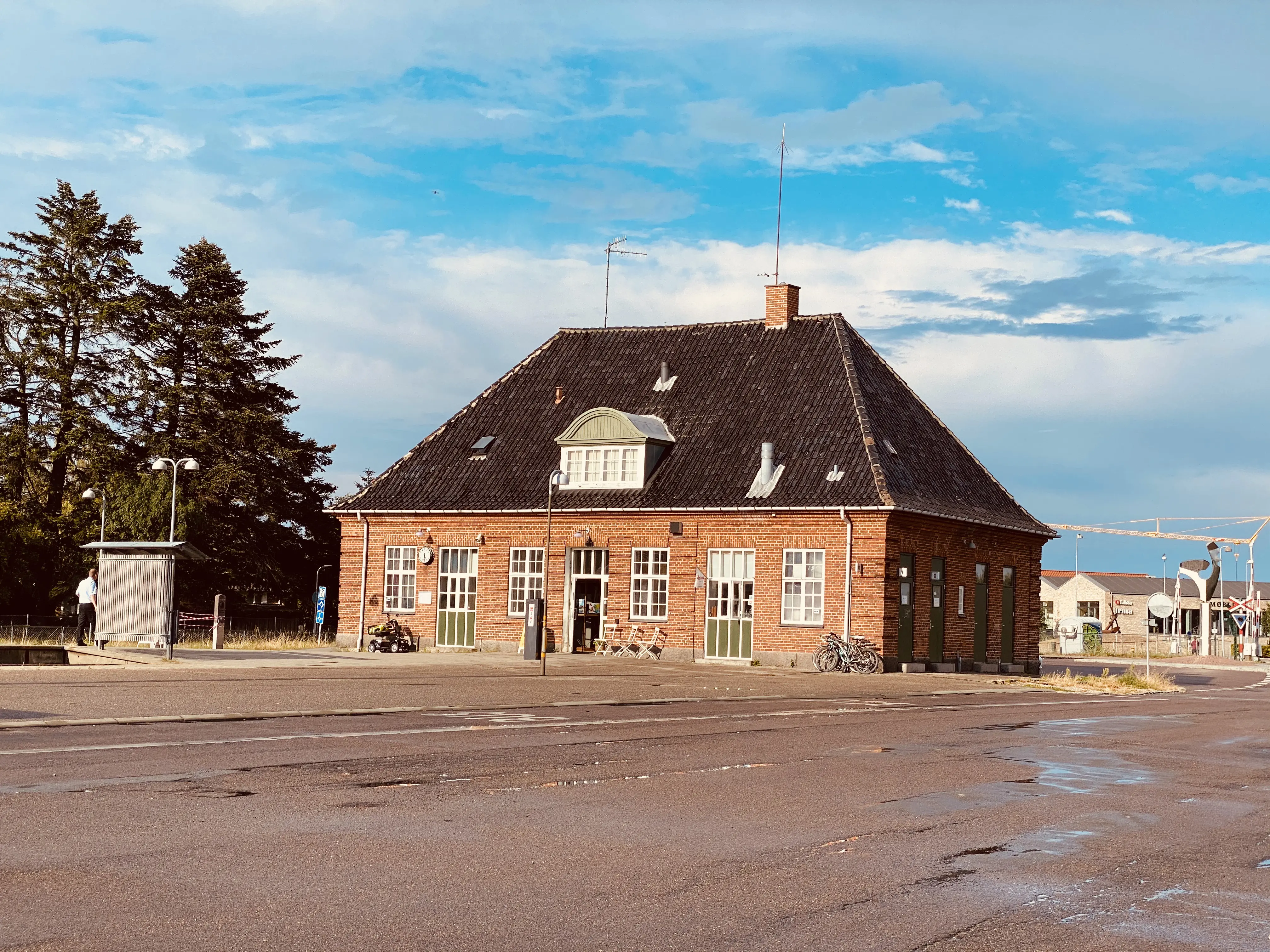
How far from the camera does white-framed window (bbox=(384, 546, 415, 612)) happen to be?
138 ft

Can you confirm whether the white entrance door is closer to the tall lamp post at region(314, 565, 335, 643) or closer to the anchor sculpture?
the tall lamp post at region(314, 565, 335, 643)

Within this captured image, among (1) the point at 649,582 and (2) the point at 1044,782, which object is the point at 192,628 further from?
(2) the point at 1044,782

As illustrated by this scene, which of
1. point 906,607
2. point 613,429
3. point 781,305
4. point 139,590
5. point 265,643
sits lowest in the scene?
point 265,643

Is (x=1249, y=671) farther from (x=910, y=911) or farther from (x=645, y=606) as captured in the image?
(x=910, y=911)

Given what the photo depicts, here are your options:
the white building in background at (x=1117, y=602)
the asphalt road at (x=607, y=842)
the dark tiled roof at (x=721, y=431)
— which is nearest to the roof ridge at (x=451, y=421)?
the dark tiled roof at (x=721, y=431)

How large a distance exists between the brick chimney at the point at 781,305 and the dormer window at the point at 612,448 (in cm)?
471

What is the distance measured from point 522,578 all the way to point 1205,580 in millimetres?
40010

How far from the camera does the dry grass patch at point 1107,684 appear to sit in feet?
106

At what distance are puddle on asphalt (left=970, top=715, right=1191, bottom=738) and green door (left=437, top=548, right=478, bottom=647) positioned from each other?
21.6m

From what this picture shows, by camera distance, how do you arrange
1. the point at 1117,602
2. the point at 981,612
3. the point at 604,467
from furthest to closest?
the point at 1117,602, the point at 981,612, the point at 604,467

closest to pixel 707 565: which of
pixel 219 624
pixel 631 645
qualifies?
pixel 631 645

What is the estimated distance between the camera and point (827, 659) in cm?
3459

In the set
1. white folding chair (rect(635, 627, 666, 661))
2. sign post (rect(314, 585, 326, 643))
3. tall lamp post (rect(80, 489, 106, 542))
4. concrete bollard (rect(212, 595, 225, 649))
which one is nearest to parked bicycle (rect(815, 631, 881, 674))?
white folding chair (rect(635, 627, 666, 661))

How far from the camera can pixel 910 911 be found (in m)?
7.18
